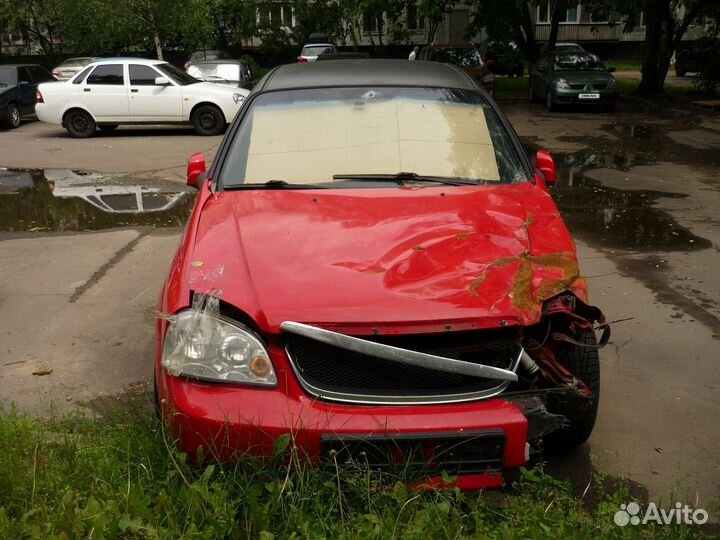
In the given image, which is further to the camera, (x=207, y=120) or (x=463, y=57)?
(x=463, y=57)

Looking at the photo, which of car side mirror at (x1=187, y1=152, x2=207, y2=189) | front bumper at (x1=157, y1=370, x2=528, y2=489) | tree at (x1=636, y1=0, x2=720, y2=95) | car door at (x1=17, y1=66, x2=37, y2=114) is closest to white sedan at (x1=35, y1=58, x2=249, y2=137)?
car door at (x1=17, y1=66, x2=37, y2=114)

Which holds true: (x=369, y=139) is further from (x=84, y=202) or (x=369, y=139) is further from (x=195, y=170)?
(x=84, y=202)

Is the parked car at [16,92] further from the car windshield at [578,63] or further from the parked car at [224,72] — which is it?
the car windshield at [578,63]

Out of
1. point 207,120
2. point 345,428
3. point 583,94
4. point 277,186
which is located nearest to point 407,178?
point 277,186

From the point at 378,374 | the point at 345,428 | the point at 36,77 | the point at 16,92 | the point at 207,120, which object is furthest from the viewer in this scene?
the point at 36,77

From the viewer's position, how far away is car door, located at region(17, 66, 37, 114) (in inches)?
761

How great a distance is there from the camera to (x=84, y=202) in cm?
992

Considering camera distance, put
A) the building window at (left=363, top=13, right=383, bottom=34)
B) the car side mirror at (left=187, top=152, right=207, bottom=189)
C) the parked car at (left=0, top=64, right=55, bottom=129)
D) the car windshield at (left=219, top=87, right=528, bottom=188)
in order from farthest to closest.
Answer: the building window at (left=363, top=13, right=383, bottom=34)
the parked car at (left=0, top=64, right=55, bottom=129)
the car side mirror at (left=187, top=152, right=207, bottom=189)
the car windshield at (left=219, top=87, right=528, bottom=188)

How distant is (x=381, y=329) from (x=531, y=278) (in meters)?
0.72

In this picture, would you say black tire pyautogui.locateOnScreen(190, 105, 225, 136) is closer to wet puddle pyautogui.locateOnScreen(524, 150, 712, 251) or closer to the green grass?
wet puddle pyautogui.locateOnScreen(524, 150, 712, 251)

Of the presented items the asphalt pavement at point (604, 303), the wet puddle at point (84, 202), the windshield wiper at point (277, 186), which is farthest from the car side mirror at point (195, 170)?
the wet puddle at point (84, 202)

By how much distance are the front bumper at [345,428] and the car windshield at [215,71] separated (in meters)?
18.2

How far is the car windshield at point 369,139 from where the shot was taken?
13.7ft

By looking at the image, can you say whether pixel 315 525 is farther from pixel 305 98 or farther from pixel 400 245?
pixel 305 98
